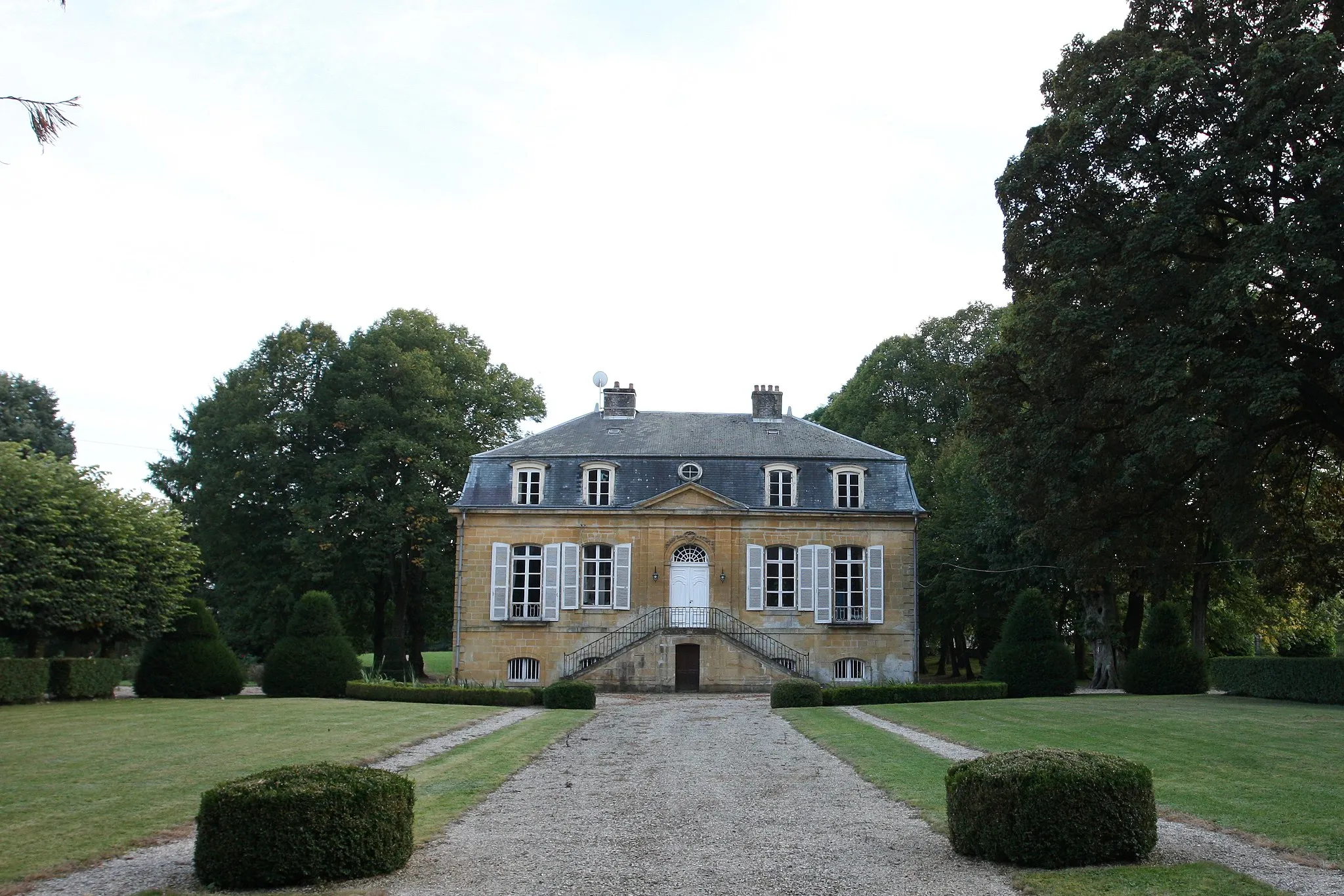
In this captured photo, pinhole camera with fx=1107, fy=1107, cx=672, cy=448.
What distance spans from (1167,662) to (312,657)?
21.8m

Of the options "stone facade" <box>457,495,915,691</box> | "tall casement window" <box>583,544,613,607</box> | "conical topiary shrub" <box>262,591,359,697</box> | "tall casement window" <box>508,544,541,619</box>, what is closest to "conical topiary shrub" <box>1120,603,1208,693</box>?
"stone facade" <box>457,495,915,691</box>

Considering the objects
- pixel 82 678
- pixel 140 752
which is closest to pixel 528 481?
pixel 82 678

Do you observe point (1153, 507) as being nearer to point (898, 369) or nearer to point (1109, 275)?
point (1109, 275)

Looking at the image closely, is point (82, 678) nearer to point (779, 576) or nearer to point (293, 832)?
point (779, 576)

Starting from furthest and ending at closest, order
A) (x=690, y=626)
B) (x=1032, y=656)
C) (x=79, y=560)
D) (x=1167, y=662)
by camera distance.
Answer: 1. (x=690, y=626)
2. (x=1032, y=656)
3. (x=1167, y=662)
4. (x=79, y=560)

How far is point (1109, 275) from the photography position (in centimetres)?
1766

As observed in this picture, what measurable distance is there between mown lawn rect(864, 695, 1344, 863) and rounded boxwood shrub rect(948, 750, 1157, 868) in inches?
54.1

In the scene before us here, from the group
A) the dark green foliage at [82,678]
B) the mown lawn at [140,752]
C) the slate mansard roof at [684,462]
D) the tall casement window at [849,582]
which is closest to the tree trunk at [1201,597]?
the slate mansard roof at [684,462]

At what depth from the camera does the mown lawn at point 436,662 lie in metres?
50.3

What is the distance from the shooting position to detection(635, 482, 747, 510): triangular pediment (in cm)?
3391

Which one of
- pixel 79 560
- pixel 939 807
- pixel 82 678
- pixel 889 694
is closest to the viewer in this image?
pixel 939 807

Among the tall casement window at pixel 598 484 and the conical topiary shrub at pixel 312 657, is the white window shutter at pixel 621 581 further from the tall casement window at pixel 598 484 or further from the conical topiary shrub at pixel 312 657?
the conical topiary shrub at pixel 312 657

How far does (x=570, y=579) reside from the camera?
33.9 metres

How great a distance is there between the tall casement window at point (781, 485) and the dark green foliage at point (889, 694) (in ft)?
30.3
